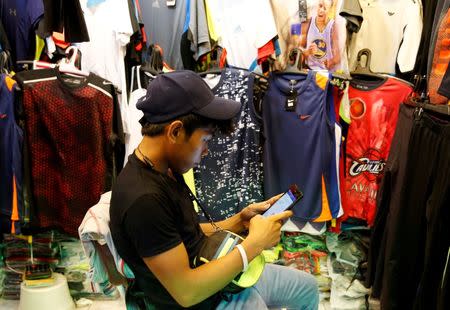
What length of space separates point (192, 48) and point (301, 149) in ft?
2.83

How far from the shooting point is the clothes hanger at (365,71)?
204 cm

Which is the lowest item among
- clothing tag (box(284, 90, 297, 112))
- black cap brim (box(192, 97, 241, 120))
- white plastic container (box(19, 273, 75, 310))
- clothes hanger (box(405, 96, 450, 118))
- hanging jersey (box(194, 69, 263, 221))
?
white plastic container (box(19, 273, 75, 310))

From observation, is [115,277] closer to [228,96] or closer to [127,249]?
[127,249]

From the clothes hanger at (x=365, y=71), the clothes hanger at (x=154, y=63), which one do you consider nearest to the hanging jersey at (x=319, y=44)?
the clothes hanger at (x=365, y=71)

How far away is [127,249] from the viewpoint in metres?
1.09

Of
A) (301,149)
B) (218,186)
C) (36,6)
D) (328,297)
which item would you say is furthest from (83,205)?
(328,297)

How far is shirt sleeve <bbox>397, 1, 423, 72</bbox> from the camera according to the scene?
1971 mm

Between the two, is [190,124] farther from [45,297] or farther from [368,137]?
[45,297]

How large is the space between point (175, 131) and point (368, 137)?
1.34 m

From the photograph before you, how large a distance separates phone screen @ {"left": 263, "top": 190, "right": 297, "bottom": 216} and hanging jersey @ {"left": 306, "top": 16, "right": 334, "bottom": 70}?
1.07 m

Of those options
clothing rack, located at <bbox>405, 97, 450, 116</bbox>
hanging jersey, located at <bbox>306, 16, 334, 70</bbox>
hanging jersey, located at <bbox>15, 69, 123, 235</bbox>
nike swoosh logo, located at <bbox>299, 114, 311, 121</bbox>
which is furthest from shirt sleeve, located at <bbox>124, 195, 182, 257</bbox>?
hanging jersey, located at <bbox>306, 16, 334, 70</bbox>

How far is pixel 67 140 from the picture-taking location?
1953 mm

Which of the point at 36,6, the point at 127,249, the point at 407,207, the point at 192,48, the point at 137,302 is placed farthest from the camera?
the point at 192,48

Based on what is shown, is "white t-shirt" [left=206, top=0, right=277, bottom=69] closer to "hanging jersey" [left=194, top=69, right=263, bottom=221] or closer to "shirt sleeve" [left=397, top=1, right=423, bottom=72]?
"hanging jersey" [left=194, top=69, right=263, bottom=221]
